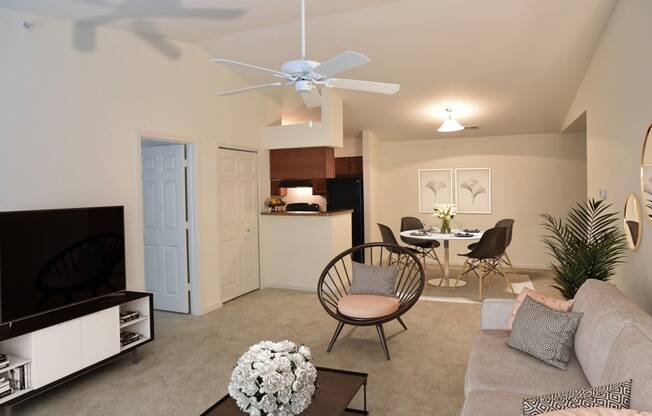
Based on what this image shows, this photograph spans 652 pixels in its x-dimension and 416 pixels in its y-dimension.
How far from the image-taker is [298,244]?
248 inches

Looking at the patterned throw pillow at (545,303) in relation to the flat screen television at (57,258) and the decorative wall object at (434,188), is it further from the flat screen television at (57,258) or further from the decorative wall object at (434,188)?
the decorative wall object at (434,188)

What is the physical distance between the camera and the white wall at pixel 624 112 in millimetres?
3254

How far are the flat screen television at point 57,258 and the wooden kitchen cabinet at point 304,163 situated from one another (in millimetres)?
2937

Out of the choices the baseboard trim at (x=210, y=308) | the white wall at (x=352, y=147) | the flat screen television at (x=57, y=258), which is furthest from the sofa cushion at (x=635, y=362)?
the white wall at (x=352, y=147)

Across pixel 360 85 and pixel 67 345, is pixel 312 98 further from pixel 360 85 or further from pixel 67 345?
pixel 67 345

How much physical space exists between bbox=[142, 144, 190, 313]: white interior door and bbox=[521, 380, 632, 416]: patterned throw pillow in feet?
14.1

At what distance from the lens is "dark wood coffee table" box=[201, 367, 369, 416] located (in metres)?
2.28

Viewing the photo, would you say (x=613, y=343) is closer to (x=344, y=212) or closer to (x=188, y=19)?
(x=188, y=19)

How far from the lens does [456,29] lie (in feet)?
14.9

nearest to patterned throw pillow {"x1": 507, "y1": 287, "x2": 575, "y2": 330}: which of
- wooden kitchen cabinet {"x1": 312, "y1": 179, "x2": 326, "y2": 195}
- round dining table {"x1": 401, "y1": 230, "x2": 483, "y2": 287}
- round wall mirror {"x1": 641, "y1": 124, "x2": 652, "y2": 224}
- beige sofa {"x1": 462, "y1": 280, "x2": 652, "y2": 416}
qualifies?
beige sofa {"x1": 462, "y1": 280, "x2": 652, "y2": 416}

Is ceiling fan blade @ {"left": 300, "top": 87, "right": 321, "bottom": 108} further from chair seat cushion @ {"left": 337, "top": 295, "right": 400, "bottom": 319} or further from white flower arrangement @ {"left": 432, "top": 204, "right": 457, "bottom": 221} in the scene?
white flower arrangement @ {"left": 432, "top": 204, "right": 457, "bottom": 221}

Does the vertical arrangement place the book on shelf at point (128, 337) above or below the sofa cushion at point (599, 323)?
below

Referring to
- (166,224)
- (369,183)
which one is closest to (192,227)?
(166,224)

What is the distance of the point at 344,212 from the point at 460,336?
108 inches
